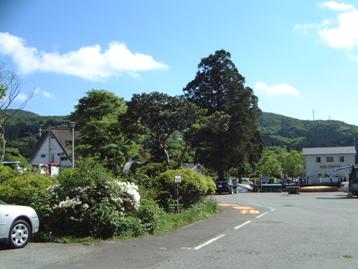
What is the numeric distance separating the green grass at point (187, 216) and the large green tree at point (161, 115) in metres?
6.91

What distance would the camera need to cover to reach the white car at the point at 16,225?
12125 millimetres

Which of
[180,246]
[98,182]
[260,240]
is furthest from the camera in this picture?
[98,182]

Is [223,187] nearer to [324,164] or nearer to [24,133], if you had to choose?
[324,164]

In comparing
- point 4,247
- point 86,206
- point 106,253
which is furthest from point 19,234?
point 86,206

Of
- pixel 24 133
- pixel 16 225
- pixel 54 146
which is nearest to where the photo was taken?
pixel 16 225

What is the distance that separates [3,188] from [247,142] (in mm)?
52106

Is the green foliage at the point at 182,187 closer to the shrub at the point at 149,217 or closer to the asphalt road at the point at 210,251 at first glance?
the asphalt road at the point at 210,251

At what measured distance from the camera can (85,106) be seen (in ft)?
178

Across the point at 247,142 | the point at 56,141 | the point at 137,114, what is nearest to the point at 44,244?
the point at 137,114

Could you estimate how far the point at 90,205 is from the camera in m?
14.9

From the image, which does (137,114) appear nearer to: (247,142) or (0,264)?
(0,264)

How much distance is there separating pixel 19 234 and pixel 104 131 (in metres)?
31.9

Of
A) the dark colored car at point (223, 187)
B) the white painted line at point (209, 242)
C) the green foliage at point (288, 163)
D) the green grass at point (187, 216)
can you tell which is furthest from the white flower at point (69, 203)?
the green foliage at point (288, 163)

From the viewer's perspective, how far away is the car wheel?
12.3 metres
